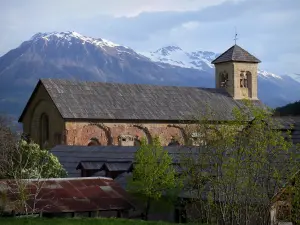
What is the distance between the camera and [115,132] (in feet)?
163

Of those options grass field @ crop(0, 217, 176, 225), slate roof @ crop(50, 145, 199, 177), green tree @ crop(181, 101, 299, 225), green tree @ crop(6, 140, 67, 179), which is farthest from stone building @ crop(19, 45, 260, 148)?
grass field @ crop(0, 217, 176, 225)

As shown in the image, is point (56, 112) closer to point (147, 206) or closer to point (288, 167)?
point (147, 206)

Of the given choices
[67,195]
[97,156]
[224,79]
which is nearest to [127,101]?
[224,79]

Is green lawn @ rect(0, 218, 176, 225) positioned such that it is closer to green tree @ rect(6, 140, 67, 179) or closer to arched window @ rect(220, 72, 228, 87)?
green tree @ rect(6, 140, 67, 179)

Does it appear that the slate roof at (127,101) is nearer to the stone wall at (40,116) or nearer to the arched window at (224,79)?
the stone wall at (40,116)

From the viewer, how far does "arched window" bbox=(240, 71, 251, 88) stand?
60750 millimetres

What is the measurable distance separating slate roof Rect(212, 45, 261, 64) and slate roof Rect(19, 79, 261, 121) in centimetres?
545

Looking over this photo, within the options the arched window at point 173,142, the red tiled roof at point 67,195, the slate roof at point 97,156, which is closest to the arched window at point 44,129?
the arched window at point 173,142

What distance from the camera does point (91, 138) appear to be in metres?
49.0

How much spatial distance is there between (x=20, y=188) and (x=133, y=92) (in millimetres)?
30535

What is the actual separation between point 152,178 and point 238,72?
3511cm

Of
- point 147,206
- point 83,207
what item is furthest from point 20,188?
point 147,206

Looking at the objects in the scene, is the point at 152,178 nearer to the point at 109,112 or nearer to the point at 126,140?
the point at 109,112

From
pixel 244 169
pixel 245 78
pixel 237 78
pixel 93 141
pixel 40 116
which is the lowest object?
pixel 244 169
